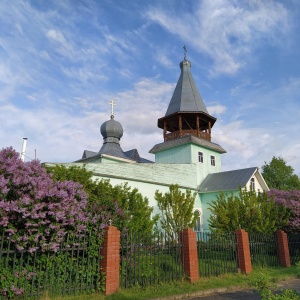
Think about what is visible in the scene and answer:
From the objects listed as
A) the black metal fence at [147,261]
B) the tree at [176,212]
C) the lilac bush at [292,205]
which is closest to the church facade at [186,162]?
the lilac bush at [292,205]

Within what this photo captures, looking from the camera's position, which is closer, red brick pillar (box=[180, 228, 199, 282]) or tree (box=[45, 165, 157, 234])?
tree (box=[45, 165, 157, 234])

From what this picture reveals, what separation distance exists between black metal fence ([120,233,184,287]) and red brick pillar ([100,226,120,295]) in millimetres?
374

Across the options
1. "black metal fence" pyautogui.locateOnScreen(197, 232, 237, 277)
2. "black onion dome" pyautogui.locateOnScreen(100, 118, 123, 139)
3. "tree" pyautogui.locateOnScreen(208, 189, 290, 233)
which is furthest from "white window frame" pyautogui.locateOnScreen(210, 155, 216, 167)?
"black metal fence" pyautogui.locateOnScreen(197, 232, 237, 277)

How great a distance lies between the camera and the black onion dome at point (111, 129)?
31.2 meters

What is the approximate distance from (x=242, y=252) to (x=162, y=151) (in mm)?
16486

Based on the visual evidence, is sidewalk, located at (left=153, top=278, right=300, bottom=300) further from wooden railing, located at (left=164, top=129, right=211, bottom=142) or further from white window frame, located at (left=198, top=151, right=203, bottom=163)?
wooden railing, located at (left=164, top=129, right=211, bottom=142)

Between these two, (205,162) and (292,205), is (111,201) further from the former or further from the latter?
(205,162)

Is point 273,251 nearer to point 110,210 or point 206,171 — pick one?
point 110,210

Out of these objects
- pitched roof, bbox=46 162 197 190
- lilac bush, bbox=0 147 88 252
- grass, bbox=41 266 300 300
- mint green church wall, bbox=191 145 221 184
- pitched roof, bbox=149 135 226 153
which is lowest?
grass, bbox=41 266 300 300

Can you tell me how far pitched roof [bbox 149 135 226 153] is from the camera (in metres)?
24.2

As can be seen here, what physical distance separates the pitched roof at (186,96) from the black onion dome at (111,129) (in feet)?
22.3

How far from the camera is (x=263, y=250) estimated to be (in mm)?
12250

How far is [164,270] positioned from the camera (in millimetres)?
8945

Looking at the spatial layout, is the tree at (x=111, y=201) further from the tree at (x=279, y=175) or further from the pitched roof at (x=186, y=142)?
the tree at (x=279, y=175)
